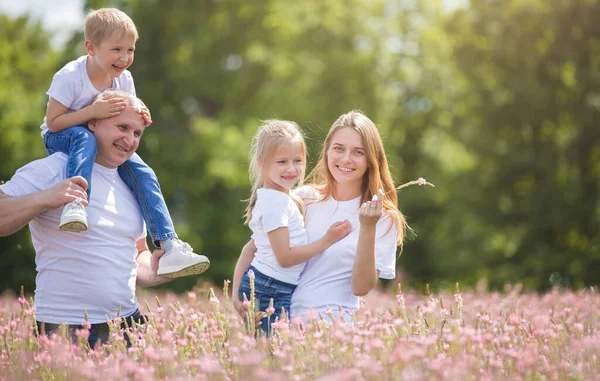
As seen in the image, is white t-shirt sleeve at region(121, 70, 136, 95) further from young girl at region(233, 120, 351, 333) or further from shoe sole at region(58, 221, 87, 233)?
shoe sole at region(58, 221, 87, 233)

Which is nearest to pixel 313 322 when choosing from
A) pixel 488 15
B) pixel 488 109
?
pixel 488 109

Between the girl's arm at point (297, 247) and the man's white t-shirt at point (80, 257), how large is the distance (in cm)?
91

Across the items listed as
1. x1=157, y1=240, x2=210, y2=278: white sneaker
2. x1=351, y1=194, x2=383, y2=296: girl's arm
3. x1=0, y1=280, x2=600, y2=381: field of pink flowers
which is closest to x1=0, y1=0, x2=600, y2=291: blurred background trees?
x1=157, y1=240, x2=210, y2=278: white sneaker

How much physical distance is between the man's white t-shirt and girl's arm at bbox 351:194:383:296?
4.57ft

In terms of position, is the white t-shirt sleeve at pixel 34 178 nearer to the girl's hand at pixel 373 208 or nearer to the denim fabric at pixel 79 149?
the denim fabric at pixel 79 149

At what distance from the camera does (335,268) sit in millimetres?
4828

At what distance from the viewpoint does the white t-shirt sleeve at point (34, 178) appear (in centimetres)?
436

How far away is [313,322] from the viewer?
3857mm

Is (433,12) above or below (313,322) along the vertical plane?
above

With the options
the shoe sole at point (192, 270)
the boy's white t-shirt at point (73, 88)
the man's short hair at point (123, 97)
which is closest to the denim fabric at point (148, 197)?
the shoe sole at point (192, 270)

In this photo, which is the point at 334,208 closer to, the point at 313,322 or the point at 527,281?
the point at 313,322

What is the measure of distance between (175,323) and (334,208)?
53.5 inches

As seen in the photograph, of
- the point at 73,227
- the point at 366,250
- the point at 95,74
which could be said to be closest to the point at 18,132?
the point at 95,74

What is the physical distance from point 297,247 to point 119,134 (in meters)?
1.31
